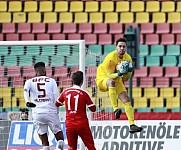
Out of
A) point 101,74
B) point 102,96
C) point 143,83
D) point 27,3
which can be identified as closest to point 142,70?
point 143,83

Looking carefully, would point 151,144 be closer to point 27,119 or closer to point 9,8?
point 27,119

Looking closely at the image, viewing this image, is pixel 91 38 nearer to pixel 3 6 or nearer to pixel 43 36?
pixel 43 36

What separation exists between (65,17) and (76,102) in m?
9.75

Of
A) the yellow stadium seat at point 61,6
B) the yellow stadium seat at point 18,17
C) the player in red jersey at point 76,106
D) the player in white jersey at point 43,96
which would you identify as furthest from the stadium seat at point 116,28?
the player in red jersey at point 76,106

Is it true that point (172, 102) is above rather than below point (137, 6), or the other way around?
below

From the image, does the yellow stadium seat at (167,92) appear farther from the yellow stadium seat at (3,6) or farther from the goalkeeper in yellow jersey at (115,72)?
the goalkeeper in yellow jersey at (115,72)

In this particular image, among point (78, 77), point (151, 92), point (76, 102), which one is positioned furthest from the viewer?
point (151, 92)

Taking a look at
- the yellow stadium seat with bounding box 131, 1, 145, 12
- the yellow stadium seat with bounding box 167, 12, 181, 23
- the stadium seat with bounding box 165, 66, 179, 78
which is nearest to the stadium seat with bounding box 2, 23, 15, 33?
the yellow stadium seat with bounding box 131, 1, 145, 12

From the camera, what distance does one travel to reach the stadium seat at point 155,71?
19438 millimetres

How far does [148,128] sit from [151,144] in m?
0.31

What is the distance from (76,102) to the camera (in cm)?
1125

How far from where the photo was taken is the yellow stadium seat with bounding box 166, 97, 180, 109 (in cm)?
1825

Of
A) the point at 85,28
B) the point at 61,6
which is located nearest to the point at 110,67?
the point at 85,28

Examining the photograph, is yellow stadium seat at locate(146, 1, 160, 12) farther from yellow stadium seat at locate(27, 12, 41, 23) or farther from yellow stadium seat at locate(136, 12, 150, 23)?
yellow stadium seat at locate(27, 12, 41, 23)
